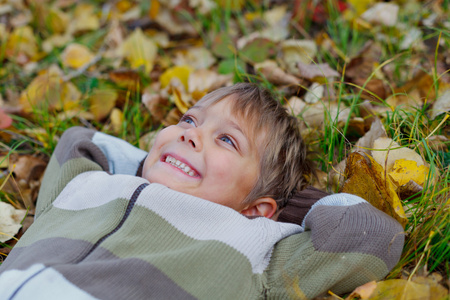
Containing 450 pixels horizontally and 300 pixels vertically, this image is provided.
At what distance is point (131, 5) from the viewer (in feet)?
12.3

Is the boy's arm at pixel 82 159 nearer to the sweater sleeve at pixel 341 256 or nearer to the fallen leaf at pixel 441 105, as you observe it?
the sweater sleeve at pixel 341 256

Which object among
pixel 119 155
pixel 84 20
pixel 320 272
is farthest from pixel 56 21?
pixel 320 272

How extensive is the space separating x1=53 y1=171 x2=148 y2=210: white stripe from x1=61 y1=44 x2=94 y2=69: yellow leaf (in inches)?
56.6

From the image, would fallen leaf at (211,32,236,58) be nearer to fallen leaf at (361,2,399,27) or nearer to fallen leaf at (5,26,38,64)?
fallen leaf at (361,2,399,27)

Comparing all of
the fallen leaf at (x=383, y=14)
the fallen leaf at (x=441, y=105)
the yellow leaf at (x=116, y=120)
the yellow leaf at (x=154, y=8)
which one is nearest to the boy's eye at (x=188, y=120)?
the yellow leaf at (x=116, y=120)

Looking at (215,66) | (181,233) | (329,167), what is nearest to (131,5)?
(215,66)

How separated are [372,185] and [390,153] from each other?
0.64ft

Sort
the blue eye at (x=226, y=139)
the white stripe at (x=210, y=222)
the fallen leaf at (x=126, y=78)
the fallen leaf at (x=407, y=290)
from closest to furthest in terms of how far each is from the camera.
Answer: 1. the fallen leaf at (x=407, y=290)
2. the white stripe at (x=210, y=222)
3. the blue eye at (x=226, y=139)
4. the fallen leaf at (x=126, y=78)

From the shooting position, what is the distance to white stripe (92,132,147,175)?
7.13 ft

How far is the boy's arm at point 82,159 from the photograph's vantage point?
6.24 feet

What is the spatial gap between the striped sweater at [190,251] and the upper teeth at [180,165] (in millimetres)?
140

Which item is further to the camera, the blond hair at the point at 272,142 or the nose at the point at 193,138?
the blond hair at the point at 272,142

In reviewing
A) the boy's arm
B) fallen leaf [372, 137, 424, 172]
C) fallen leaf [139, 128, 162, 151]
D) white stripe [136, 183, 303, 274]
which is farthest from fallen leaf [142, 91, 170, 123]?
fallen leaf [372, 137, 424, 172]

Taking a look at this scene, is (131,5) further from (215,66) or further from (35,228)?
(35,228)
